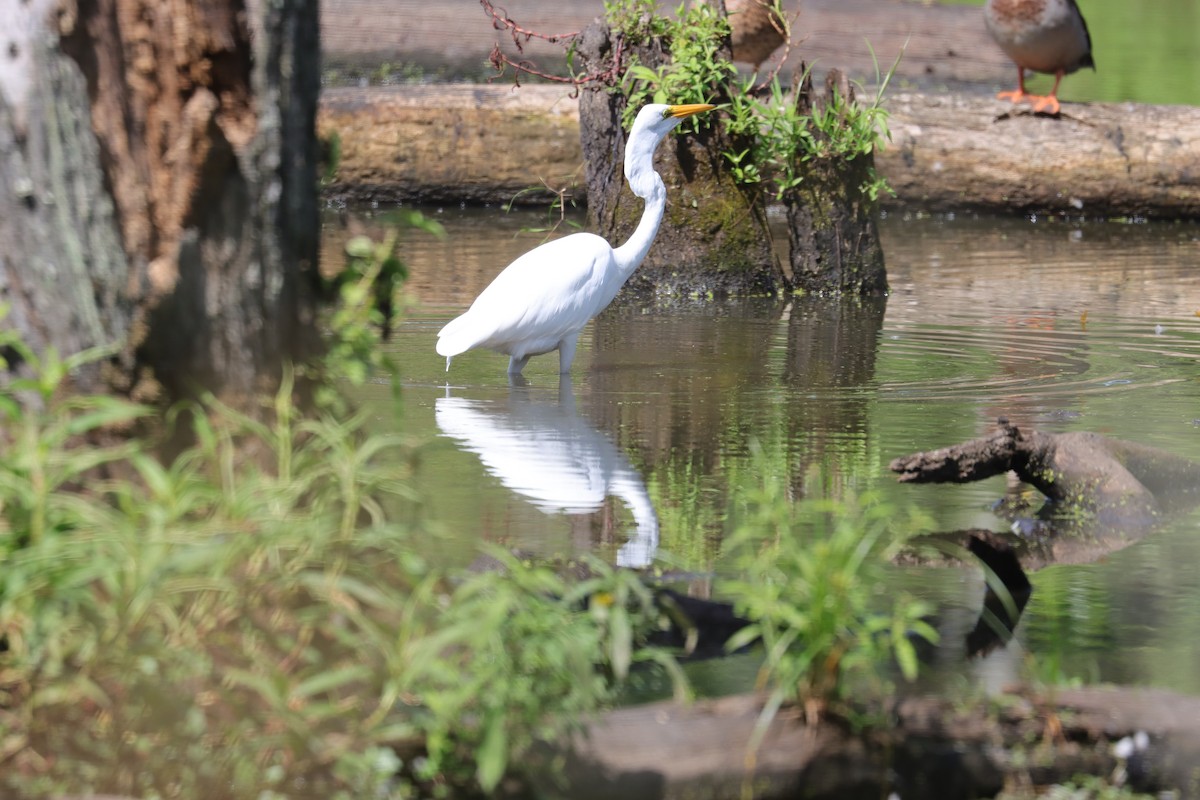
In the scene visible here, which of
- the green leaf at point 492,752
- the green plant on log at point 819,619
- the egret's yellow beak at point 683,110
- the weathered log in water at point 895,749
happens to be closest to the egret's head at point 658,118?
the egret's yellow beak at point 683,110

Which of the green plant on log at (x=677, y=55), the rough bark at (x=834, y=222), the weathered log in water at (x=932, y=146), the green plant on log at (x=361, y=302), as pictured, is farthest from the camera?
the weathered log in water at (x=932, y=146)

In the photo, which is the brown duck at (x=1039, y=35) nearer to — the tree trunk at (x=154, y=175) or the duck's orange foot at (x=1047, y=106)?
the duck's orange foot at (x=1047, y=106)

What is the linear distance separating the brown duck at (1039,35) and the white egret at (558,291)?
5926mm

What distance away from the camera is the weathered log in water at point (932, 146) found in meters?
12.6

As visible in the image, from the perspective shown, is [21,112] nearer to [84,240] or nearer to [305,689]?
[84,240]

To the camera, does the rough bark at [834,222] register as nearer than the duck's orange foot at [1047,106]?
Yes

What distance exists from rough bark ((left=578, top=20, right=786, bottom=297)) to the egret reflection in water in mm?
2750

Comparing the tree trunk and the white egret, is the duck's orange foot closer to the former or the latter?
the white egret

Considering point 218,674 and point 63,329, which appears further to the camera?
point 63,329

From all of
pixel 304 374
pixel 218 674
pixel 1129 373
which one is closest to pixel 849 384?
pixel 1129 373

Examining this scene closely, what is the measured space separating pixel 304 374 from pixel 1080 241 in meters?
9.84

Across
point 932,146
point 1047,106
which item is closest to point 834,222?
point 932,146

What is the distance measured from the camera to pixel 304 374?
3.32m

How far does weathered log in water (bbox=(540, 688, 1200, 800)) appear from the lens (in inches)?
113
